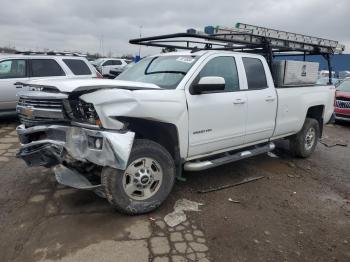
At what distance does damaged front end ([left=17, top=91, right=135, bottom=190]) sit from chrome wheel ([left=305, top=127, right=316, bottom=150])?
4.39 m

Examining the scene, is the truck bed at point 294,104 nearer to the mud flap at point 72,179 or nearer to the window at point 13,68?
the mud flap at point 72,179

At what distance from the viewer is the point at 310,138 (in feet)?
22.4

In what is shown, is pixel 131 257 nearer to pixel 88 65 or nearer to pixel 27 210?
pixel 27 210

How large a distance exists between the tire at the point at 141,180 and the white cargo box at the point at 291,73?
283 cm

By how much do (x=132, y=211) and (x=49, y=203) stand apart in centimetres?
111

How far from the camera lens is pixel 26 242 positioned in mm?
3287

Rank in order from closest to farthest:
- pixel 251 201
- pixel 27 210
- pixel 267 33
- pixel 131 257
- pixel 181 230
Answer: pixel 131 257
pixel 181 230
pixel 27 210
pixel 251 201
pixel 267 33

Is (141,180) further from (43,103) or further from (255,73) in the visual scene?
(255,73)

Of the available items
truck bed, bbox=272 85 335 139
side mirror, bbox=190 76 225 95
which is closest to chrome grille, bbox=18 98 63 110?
side mirror, bbox=190 76 225 95

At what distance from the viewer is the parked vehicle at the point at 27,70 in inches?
333

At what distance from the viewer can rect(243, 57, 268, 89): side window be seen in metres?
5.16

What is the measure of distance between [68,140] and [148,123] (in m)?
0.88

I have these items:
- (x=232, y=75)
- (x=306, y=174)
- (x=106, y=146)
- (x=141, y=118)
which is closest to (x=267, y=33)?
(x=232, y=75)

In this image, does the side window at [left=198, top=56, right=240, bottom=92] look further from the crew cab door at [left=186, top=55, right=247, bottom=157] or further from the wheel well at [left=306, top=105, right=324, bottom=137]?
the wheel well at [left=306, top=105, right=324, bottom=137]
